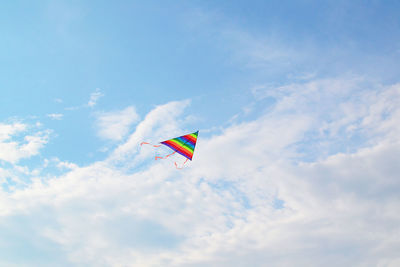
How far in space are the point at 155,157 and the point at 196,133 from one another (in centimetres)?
575

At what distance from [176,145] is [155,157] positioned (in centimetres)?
291

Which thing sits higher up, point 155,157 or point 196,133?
point 196,133

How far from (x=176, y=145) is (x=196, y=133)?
9.38ft

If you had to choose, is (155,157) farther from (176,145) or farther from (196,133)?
(196,133)

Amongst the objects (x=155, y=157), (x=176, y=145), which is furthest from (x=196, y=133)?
(x=155, y=157)

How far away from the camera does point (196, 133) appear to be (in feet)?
97.5

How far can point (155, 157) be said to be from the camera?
29.6m
